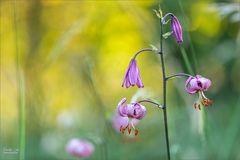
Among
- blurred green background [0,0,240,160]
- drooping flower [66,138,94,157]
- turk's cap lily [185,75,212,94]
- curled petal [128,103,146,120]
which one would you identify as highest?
blurred green background [0,0,240,160]

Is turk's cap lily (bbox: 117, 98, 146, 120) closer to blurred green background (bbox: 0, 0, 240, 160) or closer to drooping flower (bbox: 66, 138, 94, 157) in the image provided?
drooping flower (bbox: 66, 138, 94, 157)

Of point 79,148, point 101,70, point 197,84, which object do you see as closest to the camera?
point 197,84

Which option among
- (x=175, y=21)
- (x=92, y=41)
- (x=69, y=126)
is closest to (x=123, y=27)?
(x=92, y=41)

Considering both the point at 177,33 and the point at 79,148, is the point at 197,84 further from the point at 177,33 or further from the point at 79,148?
the point at 79,148

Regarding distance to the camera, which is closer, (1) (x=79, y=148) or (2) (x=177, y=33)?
(2) (x=177, y=33)

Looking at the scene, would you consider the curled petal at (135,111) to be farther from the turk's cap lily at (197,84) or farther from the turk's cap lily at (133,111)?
the turk's cap lily at (197,84)

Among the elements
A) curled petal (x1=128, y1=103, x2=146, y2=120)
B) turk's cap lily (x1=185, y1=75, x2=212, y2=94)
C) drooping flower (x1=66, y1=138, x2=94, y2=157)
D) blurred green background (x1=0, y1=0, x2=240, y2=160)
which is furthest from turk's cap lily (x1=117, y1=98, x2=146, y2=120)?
blurred green background (x1=0, y1=0, x2=240, y2=160)

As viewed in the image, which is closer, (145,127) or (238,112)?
(238,112)

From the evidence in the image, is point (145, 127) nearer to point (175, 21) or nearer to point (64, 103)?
point (64, 103)

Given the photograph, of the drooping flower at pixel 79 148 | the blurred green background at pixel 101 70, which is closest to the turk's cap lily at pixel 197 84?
the drooping flower at pixel 79 148

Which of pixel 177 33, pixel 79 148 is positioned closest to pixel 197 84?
pixel 177 33

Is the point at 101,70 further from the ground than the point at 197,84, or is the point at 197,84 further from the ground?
the point at 101,70
